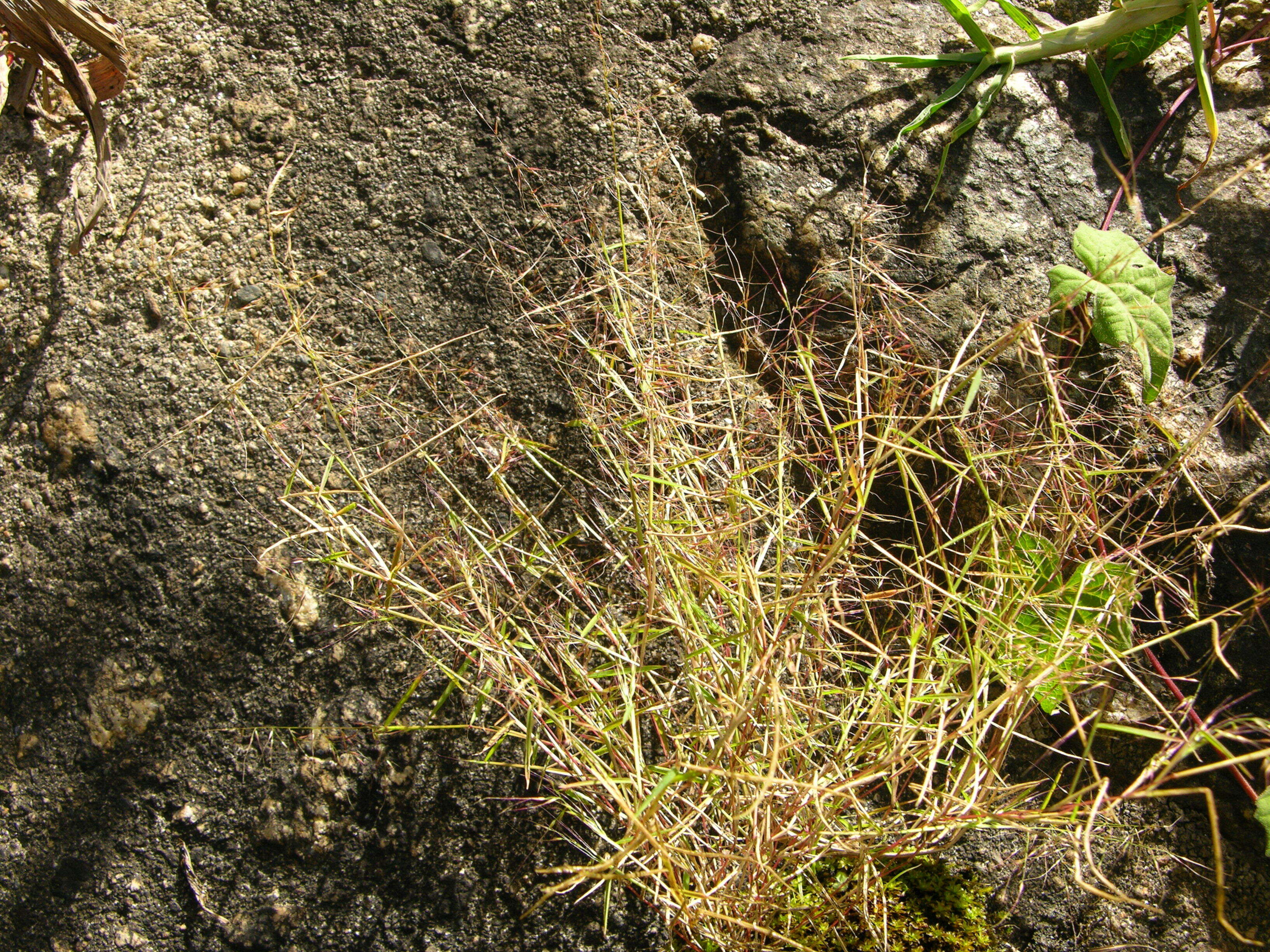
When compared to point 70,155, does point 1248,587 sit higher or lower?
lower

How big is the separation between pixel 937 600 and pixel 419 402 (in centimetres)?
80

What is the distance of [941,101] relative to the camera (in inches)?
47.7

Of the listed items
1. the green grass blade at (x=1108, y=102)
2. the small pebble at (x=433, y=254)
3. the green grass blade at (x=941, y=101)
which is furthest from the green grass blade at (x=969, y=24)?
the small pebble at (x=433, y=254)

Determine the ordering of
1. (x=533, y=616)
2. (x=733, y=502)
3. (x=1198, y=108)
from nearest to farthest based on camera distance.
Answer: (x=733, y=502)
(x=533, y=616)
(x=1198, y=108)

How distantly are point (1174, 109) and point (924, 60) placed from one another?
0.39 m

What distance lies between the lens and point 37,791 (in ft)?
3.57

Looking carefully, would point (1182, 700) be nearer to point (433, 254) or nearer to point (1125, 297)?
point (1125, 297)

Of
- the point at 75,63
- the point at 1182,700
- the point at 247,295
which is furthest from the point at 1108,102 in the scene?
the point at 75,63

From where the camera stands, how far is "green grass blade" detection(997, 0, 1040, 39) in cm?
119

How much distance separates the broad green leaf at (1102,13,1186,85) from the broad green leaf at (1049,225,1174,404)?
0.96ft

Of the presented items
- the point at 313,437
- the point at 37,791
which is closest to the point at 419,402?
the point at 313,437

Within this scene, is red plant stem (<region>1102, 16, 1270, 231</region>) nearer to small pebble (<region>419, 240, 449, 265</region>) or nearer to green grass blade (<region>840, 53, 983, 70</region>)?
green grass blade (<region>840, 53, 983, 70</region>)

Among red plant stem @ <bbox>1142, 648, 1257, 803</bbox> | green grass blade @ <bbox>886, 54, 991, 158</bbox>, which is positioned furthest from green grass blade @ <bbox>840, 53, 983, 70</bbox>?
red plant stem @ <bbox>1142, 648, 1257, 803</bbox>

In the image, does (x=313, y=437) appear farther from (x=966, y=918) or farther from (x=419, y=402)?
(x=966, y=918)
